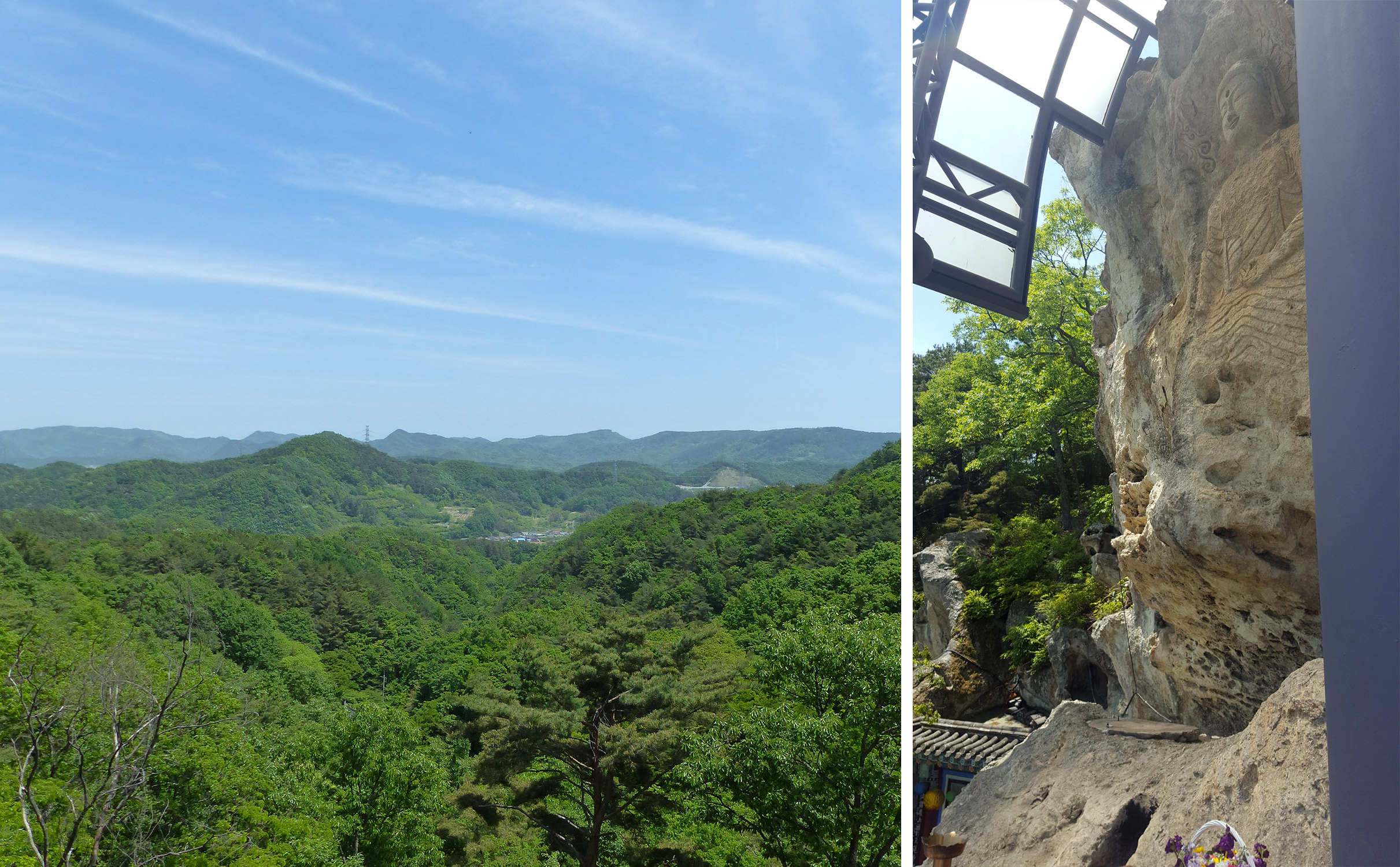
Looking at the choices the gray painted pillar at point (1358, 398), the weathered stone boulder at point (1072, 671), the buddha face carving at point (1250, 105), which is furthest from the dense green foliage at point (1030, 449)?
the gray painted pillar at point (1358, 398)

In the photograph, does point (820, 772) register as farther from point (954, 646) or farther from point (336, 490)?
point (336, 490)

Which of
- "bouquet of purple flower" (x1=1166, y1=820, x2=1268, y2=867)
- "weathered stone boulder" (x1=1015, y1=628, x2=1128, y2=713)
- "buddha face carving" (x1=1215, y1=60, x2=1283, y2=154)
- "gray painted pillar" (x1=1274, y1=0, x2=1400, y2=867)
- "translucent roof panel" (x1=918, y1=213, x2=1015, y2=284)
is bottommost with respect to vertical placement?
"weathered stone boulder" (x1=1015, y1=628, x2=1128, y2=713)

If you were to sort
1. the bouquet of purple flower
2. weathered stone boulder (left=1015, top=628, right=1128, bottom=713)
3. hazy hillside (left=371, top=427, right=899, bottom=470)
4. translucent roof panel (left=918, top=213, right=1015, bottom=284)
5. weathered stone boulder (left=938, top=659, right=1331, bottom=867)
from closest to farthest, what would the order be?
the bouquet of purple flower → weathered stone boulder (left=938, top=659, right=1331, bottom=867) → translucent roof panel (left=918, top=213, right=1015, bottom=284) → weathered stone boulder (left=1015, top=628, right=1128, bottom=713) → hazy hillside (left=371, top=427, right=899, bottom=470)

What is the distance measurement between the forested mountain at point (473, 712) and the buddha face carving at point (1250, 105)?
9.66 m

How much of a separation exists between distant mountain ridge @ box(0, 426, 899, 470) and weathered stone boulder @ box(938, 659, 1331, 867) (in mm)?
33581

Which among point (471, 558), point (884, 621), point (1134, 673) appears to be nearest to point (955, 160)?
point (1134, 673)

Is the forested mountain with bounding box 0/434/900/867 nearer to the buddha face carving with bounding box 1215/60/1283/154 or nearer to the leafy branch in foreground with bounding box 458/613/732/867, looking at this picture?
the leafy branch in foreground with bounding box 458/613/732/867

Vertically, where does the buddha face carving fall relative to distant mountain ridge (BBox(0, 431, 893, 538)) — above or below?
above

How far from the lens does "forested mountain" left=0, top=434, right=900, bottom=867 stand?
12156mm

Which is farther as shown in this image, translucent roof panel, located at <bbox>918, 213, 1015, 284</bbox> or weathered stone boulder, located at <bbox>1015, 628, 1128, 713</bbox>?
weathered stone boulder, located at <bbox>1015, 628, 1128, 713</bbox>

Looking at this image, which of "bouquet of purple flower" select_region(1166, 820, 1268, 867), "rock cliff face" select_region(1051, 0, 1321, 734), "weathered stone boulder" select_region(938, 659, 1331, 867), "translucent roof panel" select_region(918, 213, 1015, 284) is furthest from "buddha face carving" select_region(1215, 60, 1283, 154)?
"bouquet of purple flower" select_region(1166, 820, 1268, 867)

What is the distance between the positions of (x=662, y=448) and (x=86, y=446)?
94.2 feet

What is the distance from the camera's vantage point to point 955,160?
15.4 ft

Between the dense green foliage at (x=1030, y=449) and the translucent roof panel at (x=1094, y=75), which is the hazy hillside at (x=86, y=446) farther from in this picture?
the translucent roof panel at (x=1094, y=75)
